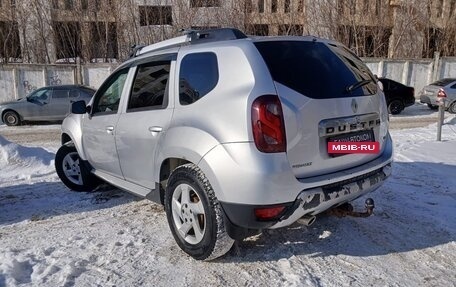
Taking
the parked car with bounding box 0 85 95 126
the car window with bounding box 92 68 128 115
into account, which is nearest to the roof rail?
the car window with bounding box 92 68 128 115

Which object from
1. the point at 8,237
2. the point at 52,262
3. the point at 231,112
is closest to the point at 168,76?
the point at 231,112

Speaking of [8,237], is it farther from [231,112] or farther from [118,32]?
[118,32]

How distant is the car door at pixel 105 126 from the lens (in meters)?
4.20

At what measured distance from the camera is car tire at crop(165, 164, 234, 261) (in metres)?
2.98

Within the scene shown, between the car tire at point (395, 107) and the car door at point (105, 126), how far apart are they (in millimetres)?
14074

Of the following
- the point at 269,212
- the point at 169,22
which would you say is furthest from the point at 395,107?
the point at 169,22

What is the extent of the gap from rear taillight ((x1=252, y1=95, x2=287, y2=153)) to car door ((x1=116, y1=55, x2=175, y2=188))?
0.97 metres

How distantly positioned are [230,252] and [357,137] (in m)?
1.55

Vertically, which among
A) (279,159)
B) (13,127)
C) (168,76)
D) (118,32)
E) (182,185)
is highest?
(118,32)

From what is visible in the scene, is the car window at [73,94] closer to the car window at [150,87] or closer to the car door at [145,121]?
the car door at [145,121]

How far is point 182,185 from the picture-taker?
3.26 meters

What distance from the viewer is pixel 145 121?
363 cm

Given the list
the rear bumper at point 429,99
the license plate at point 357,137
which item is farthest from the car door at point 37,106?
the rear bumper at point 429,99

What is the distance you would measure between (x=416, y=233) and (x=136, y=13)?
970 inches
